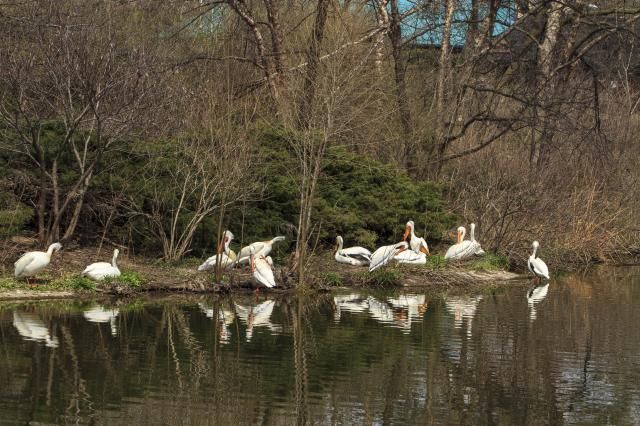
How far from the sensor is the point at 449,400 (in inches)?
451

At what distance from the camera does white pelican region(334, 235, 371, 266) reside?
23594mm

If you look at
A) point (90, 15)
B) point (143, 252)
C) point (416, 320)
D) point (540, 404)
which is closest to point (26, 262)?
point (143, 252)

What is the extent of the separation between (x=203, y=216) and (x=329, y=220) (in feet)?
11.3

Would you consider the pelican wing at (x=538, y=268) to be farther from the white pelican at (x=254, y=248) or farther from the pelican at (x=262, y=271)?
the pelican at (x=262, y=271)

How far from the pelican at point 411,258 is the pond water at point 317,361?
3.01m

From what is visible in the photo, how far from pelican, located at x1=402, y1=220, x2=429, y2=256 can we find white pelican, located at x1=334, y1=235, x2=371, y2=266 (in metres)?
1.24

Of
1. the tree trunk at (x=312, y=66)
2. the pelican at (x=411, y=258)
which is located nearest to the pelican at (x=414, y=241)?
the pelican at (x=411, y=258)

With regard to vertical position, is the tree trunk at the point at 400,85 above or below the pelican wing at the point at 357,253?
above

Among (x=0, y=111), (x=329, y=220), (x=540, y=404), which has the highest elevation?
(x=0, y=111)

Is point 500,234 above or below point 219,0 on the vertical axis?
below

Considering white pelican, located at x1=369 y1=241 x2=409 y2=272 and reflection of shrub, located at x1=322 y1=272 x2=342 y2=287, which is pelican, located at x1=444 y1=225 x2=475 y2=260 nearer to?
white pelican, located at x1=369 y1=241 x2=409 y2=272

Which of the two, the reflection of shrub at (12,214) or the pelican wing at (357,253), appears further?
the pelican wing at (357,253)

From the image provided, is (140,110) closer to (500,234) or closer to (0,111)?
(0,111)

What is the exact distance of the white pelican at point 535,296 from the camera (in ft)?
61.5
